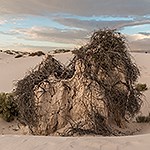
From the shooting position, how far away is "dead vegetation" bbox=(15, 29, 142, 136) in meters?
10.2

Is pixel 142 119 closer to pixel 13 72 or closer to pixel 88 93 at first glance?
pixel 88 93

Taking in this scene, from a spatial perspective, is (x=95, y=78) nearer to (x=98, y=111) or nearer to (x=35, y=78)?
(x=98, y=111)

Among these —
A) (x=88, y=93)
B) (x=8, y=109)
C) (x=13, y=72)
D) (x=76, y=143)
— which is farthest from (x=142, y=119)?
(x=13, y=72)

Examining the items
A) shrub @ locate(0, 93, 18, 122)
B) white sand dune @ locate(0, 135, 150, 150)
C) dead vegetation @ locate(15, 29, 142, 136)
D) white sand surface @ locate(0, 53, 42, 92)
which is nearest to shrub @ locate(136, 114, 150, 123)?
dead vegetation @ locate(15, 29, 142, 136)

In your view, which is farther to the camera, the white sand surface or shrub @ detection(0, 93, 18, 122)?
the white sand surface

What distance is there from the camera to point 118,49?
11.0 m

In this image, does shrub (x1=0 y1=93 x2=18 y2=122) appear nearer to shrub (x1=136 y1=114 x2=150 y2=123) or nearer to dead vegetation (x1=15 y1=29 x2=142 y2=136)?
dead vegetation (x1=15 y1=29 x2=142 y2=136)

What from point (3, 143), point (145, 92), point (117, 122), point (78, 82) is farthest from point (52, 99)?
point (145, 92)

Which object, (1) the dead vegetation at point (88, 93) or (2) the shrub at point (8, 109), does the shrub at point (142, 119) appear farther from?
(2) the shrub at point (8, 109)

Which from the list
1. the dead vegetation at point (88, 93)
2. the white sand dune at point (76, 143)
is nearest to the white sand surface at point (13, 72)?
the dead vegetation at point (88, 93)

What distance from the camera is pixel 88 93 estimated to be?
33.6 ft

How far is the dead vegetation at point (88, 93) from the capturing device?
1016 cm

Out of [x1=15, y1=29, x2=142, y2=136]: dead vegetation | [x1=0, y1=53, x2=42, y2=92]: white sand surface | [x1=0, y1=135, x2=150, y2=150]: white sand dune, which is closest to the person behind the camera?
[x1=0, y1=135, x2=150, y2=150]: white sand dune

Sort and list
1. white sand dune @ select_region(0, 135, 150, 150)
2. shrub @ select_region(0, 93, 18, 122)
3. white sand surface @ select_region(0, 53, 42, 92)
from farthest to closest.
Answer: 1. white sand surface @ select_region(0, 53, 42, 92)
2. shrub @ select_region(0, 93, 18, 122)
3. white sand dune @ select_region(0, 135, 150, 150)
